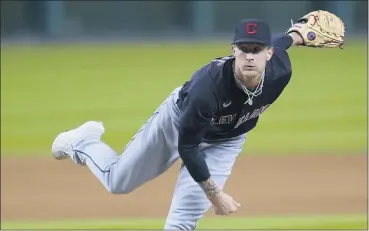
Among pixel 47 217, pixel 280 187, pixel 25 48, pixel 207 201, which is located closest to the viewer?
pixel 207 201

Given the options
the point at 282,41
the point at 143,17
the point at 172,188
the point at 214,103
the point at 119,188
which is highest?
the point at 282,41

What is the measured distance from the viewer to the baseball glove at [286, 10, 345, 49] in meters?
5.64

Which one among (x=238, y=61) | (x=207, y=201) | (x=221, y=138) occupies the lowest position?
(x=207, y=201)

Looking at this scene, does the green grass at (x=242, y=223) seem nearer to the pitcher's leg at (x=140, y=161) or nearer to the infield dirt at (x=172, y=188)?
the infield dirt at (x=172, y=188)

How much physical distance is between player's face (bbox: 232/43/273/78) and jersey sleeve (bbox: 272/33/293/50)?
0.61 m

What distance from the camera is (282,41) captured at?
539 centimetres

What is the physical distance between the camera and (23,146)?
11820mm

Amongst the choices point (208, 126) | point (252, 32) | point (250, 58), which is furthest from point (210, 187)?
point (252, 32)

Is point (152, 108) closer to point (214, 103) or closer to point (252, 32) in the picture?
point (214, 103)

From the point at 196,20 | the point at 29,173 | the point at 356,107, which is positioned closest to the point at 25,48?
the point at 196,20

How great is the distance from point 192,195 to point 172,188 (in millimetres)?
3841

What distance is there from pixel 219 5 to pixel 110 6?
2648mm

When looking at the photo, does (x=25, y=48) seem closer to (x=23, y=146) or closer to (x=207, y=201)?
(x=23, y=146)

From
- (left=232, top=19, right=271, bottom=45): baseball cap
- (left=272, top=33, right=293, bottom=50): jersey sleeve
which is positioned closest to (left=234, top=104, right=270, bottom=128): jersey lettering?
(left=272, top=33, right=293, bottom=50): jersey sleeve
